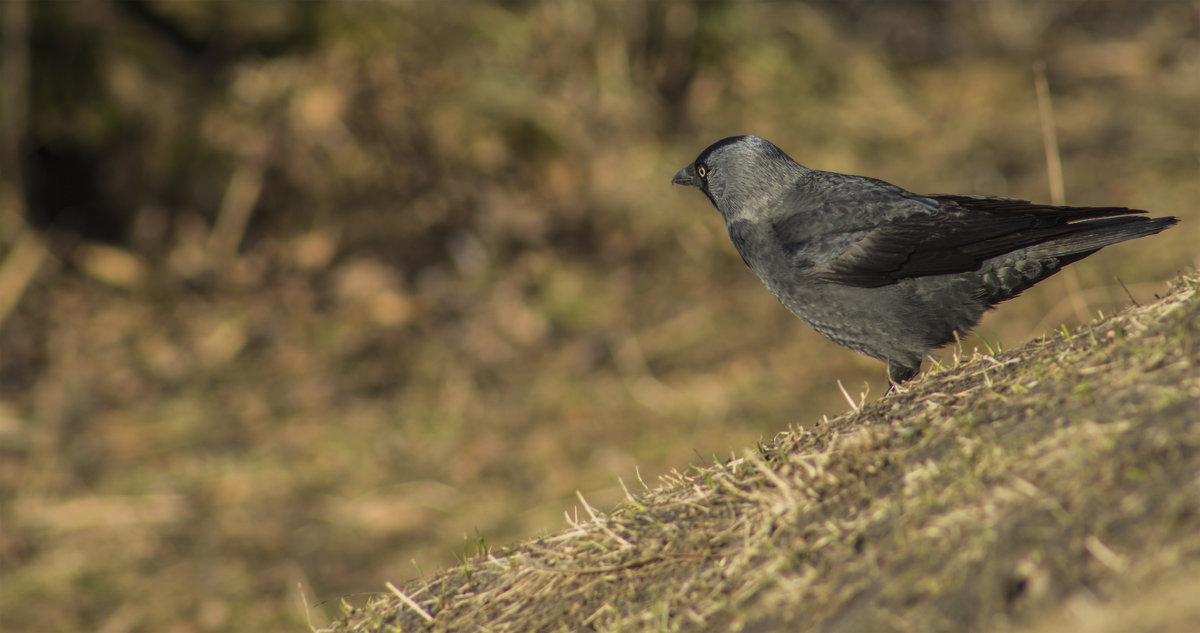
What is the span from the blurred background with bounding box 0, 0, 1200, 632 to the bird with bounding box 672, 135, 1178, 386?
90.9 inches

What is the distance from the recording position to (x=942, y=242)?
4395mm

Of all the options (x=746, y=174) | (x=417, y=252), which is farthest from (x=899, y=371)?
(x=417, y=252)

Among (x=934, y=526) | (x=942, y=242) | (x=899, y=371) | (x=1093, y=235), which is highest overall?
(x=942, y=242)

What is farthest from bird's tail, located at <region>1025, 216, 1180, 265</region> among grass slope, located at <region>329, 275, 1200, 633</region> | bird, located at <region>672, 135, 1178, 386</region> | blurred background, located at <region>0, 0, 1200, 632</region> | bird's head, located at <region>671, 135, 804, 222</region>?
blurred background, located at <region>0, 0, 1200, 632</region>

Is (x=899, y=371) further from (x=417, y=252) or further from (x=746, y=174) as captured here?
(x=417, y=252)

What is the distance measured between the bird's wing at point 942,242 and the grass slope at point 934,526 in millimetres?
767

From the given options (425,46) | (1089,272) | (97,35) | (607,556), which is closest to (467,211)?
(425,46)

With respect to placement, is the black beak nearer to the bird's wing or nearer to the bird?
the bird

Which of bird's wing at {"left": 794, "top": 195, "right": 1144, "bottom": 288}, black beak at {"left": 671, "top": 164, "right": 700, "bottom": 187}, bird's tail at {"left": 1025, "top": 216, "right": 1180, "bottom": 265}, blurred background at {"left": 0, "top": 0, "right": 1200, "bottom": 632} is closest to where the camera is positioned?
bird's tail at {"left": 1025, "top": 216, "right": 1180, "bottom": 265}

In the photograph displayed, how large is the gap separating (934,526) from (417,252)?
7845 mm

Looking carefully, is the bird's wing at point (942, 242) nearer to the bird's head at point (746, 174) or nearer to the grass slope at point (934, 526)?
the bird's head at point (746, 174)

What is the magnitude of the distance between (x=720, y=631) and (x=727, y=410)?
5030mm

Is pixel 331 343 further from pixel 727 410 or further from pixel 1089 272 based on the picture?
pixel 1089 272

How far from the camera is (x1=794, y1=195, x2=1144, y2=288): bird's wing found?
166 inches
